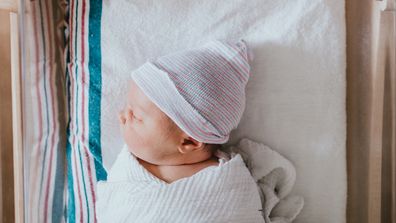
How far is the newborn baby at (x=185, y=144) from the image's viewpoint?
104 cm

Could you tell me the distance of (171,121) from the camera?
106 centimetres

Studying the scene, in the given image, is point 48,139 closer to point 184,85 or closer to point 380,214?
point 184,85

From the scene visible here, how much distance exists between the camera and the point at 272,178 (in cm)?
121

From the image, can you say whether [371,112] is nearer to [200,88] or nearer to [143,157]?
[200,88]

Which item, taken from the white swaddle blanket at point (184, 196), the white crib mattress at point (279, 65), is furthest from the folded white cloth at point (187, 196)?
the white crib mattress at point (279, 65)

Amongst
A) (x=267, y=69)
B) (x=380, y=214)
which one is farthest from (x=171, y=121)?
(x=380, y=214)

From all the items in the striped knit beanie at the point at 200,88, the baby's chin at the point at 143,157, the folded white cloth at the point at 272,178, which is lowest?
the folded white cloth at the point at 272,178

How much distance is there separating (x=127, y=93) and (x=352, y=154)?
58 cm

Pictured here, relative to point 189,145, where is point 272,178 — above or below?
below

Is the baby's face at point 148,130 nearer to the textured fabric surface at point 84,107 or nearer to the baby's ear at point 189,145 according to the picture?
the baby's ear at point 189,145

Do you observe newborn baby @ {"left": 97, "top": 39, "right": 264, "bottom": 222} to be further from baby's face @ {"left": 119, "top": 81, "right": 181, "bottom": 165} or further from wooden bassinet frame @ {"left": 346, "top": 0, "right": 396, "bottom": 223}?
wooden bassinet frame @ {"left": 346, "top": 0, "right": 396, "bottom": 223}

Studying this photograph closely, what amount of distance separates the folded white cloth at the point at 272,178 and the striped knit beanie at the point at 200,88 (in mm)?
130

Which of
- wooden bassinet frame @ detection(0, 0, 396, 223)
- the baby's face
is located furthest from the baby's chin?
wooden bassinet frame @ detection(0, 0, 396, 223)

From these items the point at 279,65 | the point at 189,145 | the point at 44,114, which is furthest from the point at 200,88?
the point at 44,114
